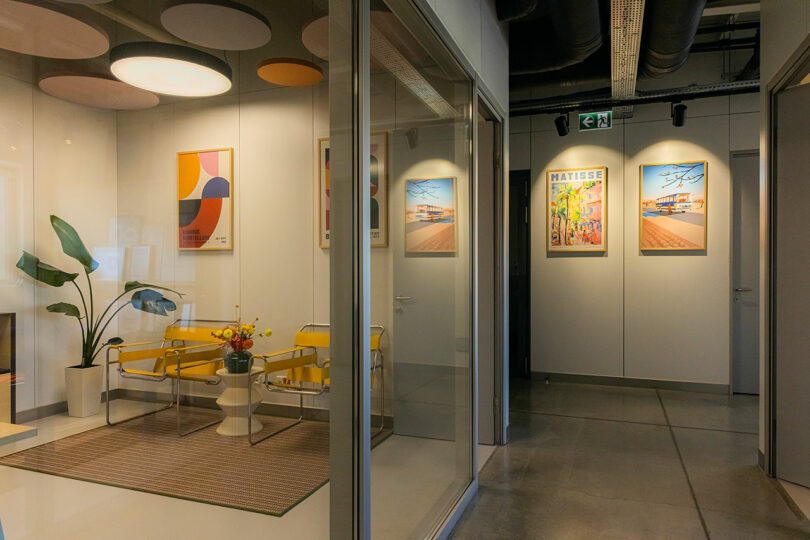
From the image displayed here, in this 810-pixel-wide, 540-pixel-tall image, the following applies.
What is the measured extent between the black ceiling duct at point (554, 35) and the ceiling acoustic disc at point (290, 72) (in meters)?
2.92

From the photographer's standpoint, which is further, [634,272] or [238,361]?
[634,272]

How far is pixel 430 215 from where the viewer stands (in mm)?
2934

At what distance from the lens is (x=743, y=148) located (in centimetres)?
629

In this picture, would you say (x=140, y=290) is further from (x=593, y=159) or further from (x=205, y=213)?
(x=593, y=159)

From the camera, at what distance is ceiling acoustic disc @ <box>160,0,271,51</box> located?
4.12 feet

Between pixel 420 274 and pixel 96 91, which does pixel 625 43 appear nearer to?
pixel 420 274

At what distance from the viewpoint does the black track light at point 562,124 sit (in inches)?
254

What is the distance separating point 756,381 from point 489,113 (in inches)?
185

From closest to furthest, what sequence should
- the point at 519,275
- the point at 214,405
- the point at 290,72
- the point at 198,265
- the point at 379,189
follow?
the point at 198,265 → the point at 214,405 → the point at 290,72 → the point at 379,189 → the point at 519,275

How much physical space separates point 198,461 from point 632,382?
6.44 metres

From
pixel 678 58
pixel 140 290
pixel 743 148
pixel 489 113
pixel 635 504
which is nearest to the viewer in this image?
pixel 140 290

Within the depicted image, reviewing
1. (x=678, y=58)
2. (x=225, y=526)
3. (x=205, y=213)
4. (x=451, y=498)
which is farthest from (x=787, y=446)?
(x=205, y=213)

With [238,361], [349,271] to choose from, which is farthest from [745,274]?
[238,361]

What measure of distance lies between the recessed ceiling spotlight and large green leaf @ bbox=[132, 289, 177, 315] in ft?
1.44
